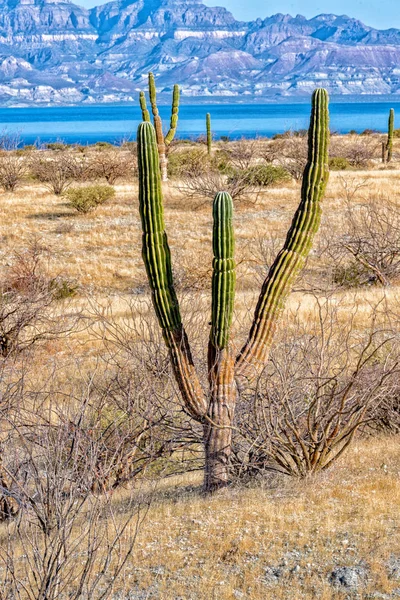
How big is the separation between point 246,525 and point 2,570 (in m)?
2.11

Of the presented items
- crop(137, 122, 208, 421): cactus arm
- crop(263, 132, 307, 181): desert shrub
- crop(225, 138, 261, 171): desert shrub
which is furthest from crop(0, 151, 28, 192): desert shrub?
crop(137, 122, 208, 421): cactus arm

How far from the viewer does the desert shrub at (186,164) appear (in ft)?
116

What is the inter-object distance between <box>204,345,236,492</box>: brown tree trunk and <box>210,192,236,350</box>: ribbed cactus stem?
24cm

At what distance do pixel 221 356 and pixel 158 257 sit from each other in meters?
1.14

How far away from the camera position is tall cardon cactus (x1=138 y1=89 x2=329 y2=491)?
8.25 metres

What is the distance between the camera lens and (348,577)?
650 centimetres

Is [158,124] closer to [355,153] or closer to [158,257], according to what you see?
[355,153]

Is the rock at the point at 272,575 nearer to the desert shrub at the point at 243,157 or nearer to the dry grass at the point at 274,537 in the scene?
the dry grass at the point at 274,537

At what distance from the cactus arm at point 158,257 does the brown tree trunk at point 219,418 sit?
0.18 meters

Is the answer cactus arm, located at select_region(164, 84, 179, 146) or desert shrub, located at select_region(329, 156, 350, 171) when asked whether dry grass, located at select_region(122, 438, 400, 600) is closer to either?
cactus arm, located at select_region(164, 84, 179, 146)

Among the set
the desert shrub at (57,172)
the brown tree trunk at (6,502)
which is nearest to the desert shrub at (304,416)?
the brown tree trunk at (6,502)

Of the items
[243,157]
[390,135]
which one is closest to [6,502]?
[243,157]

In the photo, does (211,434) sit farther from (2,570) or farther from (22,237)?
(22,237)

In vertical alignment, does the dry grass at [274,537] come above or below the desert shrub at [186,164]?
below
